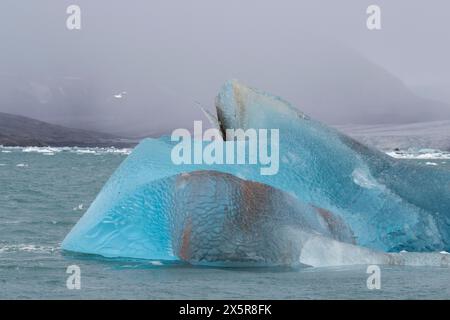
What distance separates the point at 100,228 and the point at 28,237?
3.20 m

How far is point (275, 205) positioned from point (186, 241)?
4.84ft

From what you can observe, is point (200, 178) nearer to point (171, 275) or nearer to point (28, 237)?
point (171, 275)

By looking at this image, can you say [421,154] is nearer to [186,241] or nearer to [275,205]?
[275,205]

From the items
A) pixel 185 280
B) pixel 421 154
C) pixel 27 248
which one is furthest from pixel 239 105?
pixel 421 154

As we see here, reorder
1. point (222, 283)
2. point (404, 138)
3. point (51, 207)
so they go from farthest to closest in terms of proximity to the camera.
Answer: point (404, 138) → point (51, 207) → point (222, 283)

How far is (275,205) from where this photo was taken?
1470cm

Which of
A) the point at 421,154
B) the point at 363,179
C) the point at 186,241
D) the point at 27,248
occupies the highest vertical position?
the point at 421,154

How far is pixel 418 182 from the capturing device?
16875mm

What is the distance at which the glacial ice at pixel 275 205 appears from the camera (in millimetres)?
14258

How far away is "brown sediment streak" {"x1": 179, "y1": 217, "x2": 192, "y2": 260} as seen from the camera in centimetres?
1428

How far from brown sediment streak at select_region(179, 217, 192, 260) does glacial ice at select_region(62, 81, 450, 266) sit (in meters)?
0.01

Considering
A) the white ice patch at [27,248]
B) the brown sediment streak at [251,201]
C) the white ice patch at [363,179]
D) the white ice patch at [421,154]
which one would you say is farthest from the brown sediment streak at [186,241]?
the white ice patch at [421,154]
